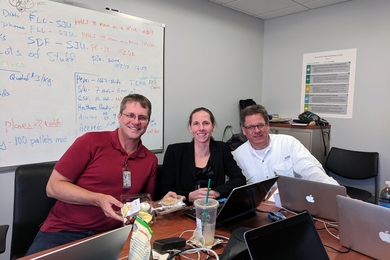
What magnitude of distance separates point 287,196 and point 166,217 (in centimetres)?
65

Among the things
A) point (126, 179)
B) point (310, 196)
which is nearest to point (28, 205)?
point (126, 179)

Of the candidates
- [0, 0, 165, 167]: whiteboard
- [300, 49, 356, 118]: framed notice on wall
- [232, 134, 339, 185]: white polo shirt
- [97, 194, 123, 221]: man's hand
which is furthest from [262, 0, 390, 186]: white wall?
[97, 194, 123, 221]: man's hand

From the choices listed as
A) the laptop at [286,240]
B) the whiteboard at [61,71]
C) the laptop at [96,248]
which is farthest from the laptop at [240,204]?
the whiteboard at [61,71]

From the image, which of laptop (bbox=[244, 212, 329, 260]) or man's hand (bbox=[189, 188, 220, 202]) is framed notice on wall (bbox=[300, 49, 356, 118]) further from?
laptop (bbox=[244, 212, 329, 260])

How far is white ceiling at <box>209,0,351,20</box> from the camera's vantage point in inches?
120

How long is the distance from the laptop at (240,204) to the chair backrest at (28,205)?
0.85 meters

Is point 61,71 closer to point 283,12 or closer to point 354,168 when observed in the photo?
point 283,12

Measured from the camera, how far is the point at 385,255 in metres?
0.98

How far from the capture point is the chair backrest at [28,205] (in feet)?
4.99

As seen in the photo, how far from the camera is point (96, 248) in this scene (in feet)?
2.54

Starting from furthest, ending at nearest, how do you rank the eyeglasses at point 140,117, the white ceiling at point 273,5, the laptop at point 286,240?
the white ceiling at point 273,5, the eyeglasses at point 140,117, the laptop at point 286,240

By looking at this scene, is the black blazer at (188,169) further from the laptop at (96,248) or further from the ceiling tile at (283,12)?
the ceiling tile at (283,12)

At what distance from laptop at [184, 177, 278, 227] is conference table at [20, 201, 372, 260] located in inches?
1.1

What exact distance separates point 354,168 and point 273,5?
79.4 inches
